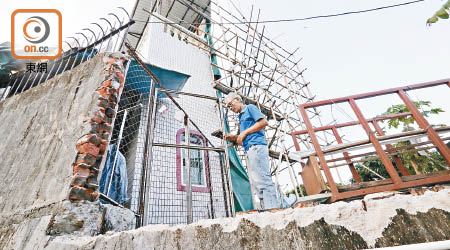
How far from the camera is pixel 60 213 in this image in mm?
1715

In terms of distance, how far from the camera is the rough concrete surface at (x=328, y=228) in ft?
2.77

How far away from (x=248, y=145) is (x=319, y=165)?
1.23 m

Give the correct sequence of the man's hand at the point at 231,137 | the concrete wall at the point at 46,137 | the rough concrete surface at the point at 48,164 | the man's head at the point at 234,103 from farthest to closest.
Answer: the man's head at the point at 234,103, the man's hand at the point at 231,137, the concrete wall at the point at 46,137, the rough concrete surface at the point at 48,164

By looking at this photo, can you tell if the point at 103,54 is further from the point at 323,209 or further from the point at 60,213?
the point at 323,209

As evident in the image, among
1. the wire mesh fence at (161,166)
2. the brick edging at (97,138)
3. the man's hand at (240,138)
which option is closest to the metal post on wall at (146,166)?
the brick edging at (97,138)

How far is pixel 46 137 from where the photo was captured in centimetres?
251

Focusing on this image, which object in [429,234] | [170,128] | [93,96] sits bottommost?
[429,234]

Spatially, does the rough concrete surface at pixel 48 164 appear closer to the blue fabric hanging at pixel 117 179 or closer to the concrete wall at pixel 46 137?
the concrete wall at pixel 46 137

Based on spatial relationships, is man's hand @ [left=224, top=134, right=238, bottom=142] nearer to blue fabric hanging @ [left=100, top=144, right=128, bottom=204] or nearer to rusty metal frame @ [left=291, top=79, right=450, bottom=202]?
rusty metal frame @ [left=291, top=79, right=450, bottom=202]

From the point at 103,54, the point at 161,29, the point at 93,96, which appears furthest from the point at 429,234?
the point at 161,29

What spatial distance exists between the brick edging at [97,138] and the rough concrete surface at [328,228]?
948 millimetres

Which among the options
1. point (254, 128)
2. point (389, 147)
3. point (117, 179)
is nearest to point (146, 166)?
point (254, 128)

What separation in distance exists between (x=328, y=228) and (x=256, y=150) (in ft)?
5.22

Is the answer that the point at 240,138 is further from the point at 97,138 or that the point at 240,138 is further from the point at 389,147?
the point at 389,147
